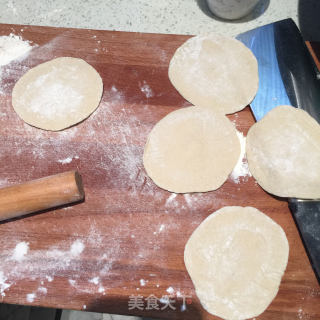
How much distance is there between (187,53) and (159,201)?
0.70 m

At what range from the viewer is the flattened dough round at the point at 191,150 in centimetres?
121

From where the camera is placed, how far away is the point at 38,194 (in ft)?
3.61

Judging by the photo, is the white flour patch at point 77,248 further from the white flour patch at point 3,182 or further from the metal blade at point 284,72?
the metal blade at point 284,72

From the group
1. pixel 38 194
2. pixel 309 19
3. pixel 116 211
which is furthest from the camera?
pixel 309 19

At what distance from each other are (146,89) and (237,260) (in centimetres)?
81

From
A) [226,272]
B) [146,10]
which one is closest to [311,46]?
[146,10]

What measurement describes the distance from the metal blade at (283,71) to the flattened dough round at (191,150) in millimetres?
190

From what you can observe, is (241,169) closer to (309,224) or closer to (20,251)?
(309,224)

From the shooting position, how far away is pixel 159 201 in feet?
4.00

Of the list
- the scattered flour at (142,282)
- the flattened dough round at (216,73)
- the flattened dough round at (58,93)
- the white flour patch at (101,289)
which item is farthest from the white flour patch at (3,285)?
the flattened dough round at (216,73)

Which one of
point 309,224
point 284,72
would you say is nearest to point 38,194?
point 309,224

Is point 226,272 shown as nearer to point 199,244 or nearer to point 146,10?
point 199,244

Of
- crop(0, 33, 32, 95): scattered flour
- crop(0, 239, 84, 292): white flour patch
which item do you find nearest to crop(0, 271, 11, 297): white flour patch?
crop(0, 239, 84, 292): white flour patch

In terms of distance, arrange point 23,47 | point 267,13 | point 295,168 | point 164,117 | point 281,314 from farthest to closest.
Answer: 1. point 267,13
2. point 23,47
3. point 164,117
4. point 295,168
5. point 281,314
